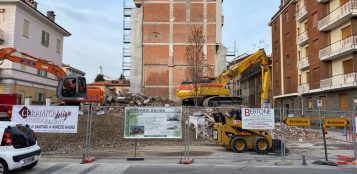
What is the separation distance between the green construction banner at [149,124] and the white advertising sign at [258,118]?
8.05ft

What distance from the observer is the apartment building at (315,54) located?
31.2 metres

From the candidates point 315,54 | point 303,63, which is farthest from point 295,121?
point 303,63

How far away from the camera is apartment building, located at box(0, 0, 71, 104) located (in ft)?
105

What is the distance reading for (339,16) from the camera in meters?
32.1


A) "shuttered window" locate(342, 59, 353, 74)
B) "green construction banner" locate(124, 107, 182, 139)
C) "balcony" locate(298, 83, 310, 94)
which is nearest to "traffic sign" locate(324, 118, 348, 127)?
"green construction banner" locate(124, 107, 182, 139)

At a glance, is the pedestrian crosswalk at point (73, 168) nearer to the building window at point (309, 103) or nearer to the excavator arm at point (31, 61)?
the excavator arm at point (31, 61)

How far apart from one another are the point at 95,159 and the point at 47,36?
30.8m

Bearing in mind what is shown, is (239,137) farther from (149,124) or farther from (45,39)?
(45,39)

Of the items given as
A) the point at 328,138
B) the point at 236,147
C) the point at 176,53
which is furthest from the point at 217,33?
the point at 236,147

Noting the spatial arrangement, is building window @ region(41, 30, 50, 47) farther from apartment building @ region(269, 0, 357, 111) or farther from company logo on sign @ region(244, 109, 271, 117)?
company logo on sign @ region(244, 109, 271, 117)

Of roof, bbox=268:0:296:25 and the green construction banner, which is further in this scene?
roof, bbox=268:0:296:25

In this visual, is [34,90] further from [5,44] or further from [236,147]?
[236,147]

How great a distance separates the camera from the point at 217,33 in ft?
178

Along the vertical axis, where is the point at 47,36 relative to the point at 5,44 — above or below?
above
